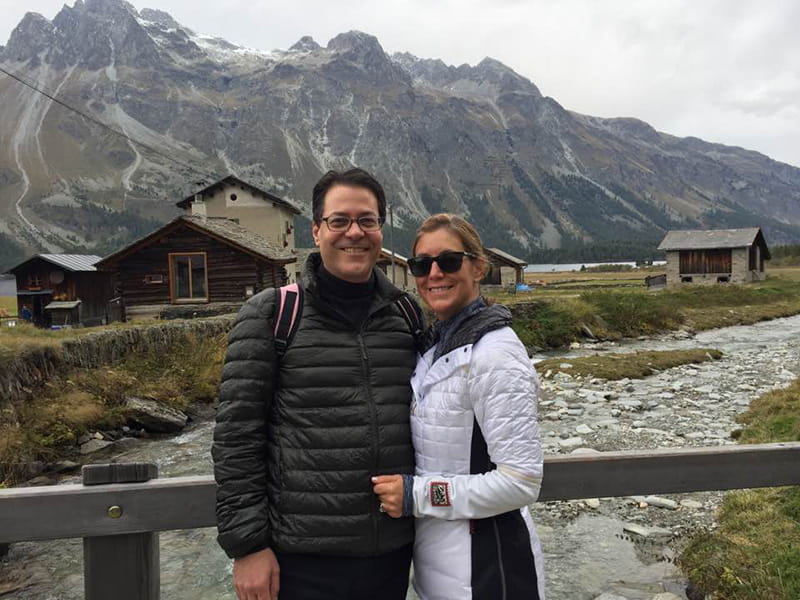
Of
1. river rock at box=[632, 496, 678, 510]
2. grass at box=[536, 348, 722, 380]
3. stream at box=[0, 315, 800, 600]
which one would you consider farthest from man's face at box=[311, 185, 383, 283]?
grass at box=[536, 348, 722, 380]

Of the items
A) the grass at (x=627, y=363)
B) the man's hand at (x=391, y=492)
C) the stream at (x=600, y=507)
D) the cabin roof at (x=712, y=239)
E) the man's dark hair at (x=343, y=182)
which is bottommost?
the stream at (x=600, y=507)

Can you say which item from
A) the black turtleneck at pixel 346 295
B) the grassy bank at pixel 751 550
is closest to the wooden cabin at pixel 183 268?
the grassy bank at pixel 751 550

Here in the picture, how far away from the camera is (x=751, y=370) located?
718 inches

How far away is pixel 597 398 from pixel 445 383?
46.4ft

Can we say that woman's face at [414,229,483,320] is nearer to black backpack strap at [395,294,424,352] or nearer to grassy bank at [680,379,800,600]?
black backpack strap at [395,294,424,352]

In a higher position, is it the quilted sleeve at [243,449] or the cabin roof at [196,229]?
the cabin roof at [196,229]

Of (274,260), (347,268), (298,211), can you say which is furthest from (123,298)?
(347,268)

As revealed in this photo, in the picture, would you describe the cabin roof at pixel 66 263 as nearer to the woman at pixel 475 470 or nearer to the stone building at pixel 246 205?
the stone building at pixel 246 205

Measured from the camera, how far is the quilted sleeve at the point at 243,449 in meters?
2.07

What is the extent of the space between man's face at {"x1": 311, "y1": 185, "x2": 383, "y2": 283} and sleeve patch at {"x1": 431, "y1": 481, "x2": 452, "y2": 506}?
2.86 ft

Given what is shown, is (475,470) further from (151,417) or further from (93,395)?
(93,395)

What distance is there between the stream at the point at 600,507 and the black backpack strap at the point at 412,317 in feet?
13.6

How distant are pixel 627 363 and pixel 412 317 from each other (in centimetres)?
1923

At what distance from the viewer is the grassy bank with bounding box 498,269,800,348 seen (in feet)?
92.5
